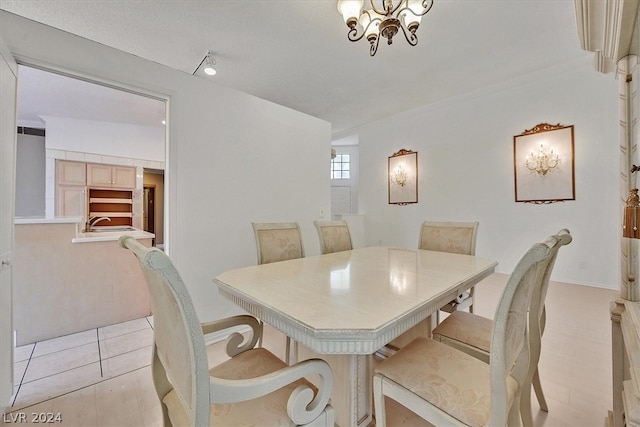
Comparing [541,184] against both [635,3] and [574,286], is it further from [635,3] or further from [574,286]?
[635,3]

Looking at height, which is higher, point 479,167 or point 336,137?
point 336,137

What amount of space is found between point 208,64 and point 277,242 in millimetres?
2893

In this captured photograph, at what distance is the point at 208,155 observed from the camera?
2414 millimetres

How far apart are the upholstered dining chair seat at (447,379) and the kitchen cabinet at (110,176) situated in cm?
569

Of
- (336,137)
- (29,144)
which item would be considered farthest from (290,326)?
(29,144)

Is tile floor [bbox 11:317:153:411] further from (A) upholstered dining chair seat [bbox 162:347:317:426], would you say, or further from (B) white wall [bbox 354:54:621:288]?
(B) white wall [bbox 354:54:621:288]

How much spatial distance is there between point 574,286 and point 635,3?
4029 mm

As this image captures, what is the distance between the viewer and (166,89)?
2.16 meters

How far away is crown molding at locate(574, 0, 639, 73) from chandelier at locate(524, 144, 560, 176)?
2890mm

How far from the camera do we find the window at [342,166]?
26.9 ft

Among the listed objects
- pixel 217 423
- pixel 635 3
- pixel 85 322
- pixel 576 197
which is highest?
pixel 635 3

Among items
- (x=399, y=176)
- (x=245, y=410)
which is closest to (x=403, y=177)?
(x=399, y=176)

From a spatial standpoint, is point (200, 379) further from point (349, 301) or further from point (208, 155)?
point (208, 155)

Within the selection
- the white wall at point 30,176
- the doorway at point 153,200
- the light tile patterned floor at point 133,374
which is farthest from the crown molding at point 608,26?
the doorway at point 153,200
